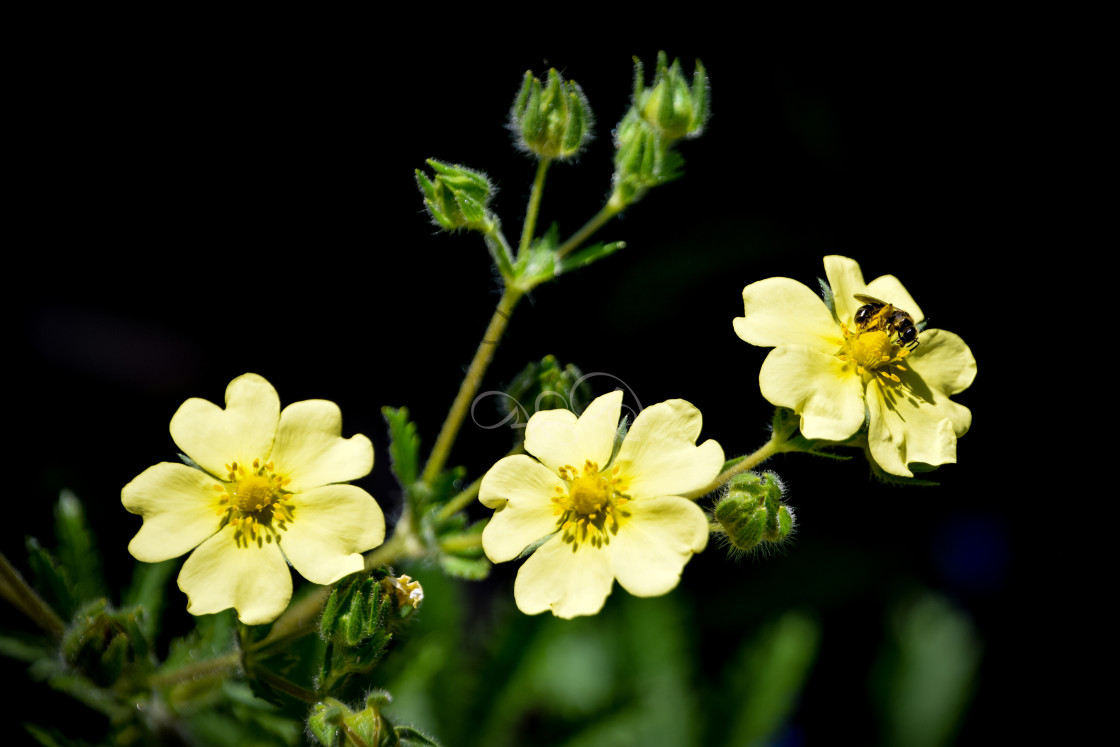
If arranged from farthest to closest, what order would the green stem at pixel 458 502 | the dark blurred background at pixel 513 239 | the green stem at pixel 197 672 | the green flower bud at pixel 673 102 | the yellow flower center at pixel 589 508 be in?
the dark blurred background at pixel 513 239 < the green flower bud at pixel 673 102 < the green stem at pixel 458 502 < the green stem at pixel 197 672 < the yellow flower center at pixel 589 508

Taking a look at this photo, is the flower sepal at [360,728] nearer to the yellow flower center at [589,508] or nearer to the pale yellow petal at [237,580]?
the pale yellow petal at [237,580]

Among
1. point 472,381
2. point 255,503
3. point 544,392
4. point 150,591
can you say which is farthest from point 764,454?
point 150,591

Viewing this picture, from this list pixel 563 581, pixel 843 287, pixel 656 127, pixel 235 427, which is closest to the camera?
pixel 563 581

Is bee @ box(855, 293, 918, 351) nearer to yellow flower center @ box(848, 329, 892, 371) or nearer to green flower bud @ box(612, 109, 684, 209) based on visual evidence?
yellow flower center @ box(848, 329, 892, 371)

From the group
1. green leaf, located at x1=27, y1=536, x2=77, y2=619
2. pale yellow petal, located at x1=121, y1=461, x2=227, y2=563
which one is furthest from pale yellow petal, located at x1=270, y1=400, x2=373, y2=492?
green leaf, located at x1=27, y1=536, x2=77, y2=619

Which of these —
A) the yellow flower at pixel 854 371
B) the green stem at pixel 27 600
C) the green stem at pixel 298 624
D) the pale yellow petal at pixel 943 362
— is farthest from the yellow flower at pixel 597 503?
the green stem at pixel 27 600

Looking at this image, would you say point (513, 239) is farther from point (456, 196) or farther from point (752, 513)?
point (752, 513)
